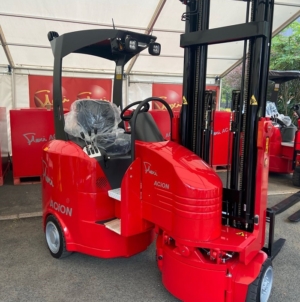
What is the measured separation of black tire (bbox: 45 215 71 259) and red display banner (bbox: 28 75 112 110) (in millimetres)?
4929

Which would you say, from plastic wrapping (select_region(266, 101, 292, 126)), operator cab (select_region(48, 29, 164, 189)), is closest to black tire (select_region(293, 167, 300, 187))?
plastic wrapping (select_region(266, 101, 292, 126))

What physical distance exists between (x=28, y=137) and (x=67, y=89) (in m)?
2.63

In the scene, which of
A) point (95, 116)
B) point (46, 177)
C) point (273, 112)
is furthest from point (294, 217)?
point (46, 177)

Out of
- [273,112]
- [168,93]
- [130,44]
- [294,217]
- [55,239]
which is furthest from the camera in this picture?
[168,93]

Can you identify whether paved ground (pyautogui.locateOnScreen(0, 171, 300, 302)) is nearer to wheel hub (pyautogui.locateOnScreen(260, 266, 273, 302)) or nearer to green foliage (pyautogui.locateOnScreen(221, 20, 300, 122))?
wheel hub (pyautogui.locateOnScreen(260, 266, 273, 302))

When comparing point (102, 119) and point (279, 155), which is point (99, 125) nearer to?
point (102, 119)

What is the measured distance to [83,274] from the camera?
2.97m

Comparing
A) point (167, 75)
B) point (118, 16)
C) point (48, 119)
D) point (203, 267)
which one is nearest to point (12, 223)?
point (48, 119)

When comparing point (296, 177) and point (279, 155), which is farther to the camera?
point (279, 155)

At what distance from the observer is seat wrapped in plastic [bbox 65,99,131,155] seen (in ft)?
10.1

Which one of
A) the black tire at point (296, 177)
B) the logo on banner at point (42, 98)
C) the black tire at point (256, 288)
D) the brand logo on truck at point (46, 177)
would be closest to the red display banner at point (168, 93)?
the logo on banner at point (42, 98)

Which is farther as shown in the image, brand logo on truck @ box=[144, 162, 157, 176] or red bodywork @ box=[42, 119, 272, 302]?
brand logo on truck @ box=[144, 162, 157, 176]

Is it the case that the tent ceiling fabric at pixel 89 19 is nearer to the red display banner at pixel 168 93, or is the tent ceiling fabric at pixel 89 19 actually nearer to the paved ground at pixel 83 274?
the red display banner at pixel 168 93

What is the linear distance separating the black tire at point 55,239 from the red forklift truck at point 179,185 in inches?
0.4
